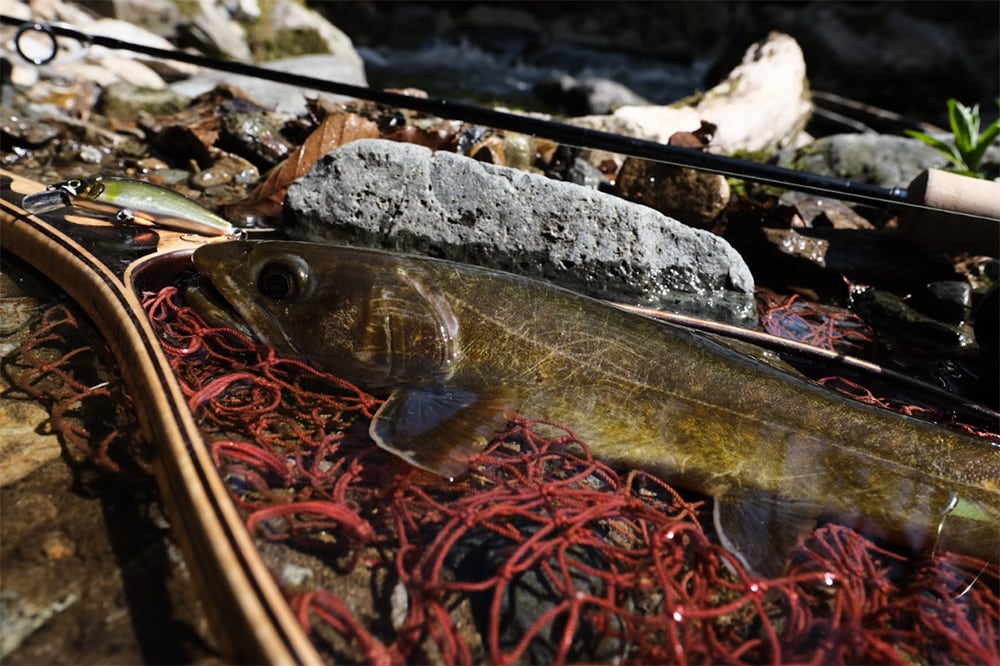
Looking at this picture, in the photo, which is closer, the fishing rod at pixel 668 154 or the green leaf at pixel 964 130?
the fishing rod at pixel 668 154

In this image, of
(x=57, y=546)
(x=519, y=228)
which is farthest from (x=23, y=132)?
(x=57, y=546)

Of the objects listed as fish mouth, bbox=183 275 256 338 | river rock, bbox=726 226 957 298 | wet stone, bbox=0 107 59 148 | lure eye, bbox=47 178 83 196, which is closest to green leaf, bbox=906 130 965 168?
river rock, bbox=726 226 957 298

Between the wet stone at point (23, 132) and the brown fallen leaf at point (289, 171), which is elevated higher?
the wet stone at point (23, 132)

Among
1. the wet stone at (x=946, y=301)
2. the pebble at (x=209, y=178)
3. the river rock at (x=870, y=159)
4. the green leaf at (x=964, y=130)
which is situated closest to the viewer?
the wet stone at (x=946, y=301)

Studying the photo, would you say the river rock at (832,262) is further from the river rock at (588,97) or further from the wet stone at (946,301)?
the river rock at (588,97)

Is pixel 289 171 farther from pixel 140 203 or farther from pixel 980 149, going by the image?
pixel 980 149

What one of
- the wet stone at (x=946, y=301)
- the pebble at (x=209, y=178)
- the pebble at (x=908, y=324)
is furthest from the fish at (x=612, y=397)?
the pebble at (x=209, y=178)
